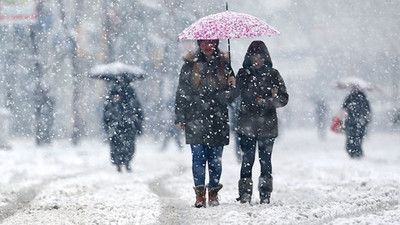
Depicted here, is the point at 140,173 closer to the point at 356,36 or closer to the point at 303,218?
the point at 303,218

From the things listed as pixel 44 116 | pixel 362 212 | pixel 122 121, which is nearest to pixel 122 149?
pixel 122 121

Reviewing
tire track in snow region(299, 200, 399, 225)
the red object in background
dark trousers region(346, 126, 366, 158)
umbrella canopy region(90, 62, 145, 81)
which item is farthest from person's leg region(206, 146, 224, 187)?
the red object in background

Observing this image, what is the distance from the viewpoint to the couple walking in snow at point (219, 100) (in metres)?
8.95

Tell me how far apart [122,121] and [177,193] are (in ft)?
13.5

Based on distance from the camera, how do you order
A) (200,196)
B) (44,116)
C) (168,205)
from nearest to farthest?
(200,196) → (168,205) → (44,116)

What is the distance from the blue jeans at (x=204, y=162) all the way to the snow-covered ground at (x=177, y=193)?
0.27 meters

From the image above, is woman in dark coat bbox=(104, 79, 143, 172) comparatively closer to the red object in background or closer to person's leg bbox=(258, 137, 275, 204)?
the red object in background

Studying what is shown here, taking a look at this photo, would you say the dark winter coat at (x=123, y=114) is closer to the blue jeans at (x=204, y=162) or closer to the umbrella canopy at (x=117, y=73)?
the umbrella canopy at (x=117, y=73)

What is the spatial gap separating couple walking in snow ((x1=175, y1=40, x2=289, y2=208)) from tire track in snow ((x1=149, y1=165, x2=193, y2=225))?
0.99 feet

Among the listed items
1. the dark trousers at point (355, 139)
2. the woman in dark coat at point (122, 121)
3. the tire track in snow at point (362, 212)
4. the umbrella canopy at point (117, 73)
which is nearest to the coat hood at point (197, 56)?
the tire track in snow at point (362, 212)

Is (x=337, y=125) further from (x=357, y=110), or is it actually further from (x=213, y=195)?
(x=213, y=195)

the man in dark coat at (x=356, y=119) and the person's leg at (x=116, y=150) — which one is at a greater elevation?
the man in dark coat at (x=356, y=119)

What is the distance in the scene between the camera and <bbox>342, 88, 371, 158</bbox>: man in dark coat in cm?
1722

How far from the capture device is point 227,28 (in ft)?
28.8
